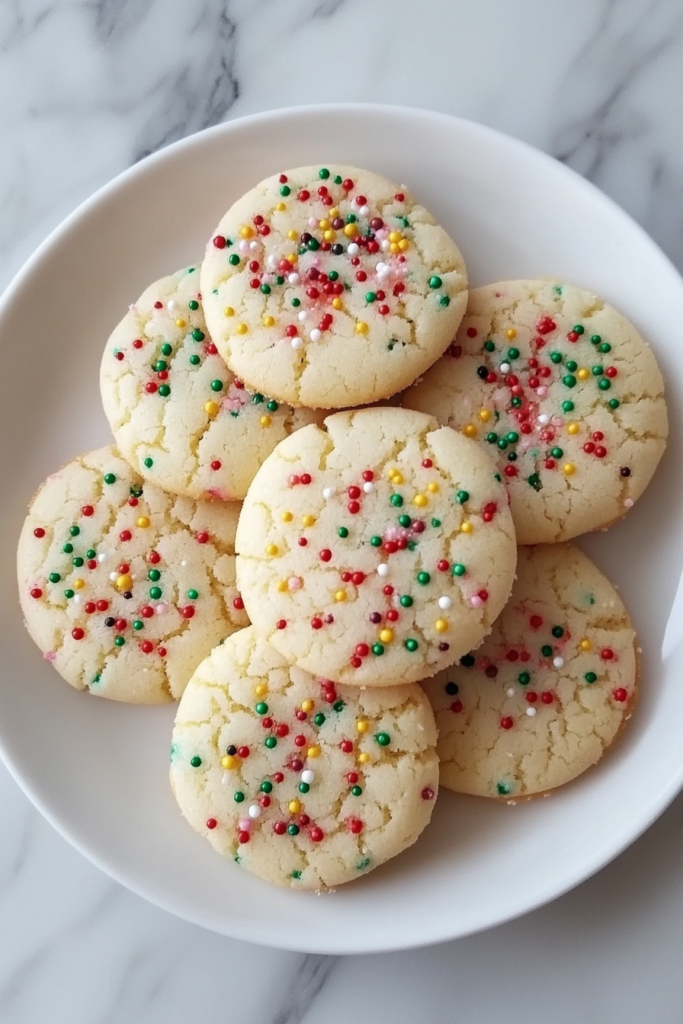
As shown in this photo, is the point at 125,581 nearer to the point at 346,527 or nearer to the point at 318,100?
the point at 346,527

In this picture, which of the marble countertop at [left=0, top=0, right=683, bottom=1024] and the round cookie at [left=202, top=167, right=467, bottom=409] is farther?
the marble countertop at [left=0, top=0, right=683, bottom=1024]

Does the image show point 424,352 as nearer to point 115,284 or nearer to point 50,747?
point 115,284

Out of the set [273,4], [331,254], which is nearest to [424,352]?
[331,254]

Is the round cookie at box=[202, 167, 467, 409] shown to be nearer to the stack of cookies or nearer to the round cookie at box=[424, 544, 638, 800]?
the stack of cookies

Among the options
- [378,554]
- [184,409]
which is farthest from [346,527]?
[184,409]

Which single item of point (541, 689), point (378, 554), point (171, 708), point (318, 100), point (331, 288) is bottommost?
point (171, 708)

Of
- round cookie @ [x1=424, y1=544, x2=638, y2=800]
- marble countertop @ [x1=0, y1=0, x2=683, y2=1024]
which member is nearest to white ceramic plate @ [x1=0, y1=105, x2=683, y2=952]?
round cookie @ [x1=424, y1=544, x2=638, y2=800]

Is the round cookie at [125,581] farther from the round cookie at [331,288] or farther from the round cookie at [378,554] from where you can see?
the round cookie at [331,288]
